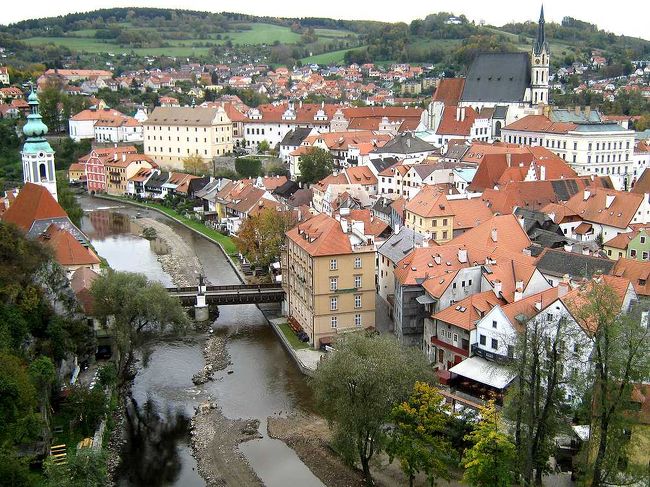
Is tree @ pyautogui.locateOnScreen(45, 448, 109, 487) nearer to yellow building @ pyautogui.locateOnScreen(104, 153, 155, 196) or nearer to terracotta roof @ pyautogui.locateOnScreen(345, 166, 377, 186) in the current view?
terracotta roof @ pyautogui.locateOnScreen(345, 166, 377, 186)

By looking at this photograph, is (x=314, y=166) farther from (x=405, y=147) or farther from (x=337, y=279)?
(x=337, y=279)

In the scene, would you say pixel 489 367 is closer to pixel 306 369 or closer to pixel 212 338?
pixel 306 369

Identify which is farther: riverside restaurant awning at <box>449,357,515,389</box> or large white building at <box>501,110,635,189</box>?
large white building at <box>501,110,635,189</box>

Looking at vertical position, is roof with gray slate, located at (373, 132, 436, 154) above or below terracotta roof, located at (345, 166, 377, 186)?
above

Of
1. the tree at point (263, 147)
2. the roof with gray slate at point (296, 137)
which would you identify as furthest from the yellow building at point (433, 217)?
the tree at point (263, 147)

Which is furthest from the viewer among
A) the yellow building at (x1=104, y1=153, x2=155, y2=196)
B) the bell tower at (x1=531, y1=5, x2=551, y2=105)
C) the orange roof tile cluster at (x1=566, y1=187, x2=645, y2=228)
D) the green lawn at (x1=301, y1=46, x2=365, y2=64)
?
the green lawn at (x1=301, y1=46, x2=365, y2=64)

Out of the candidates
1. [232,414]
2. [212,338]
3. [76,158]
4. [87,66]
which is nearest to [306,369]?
[232,414]

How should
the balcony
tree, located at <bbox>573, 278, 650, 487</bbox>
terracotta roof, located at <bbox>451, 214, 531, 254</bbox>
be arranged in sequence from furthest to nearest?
terracotta roof, located at <bbox>451, 214, 531, 254</bbox>
the balcony
tree, located at <bbox>573, 278, 650, 487</bbox>

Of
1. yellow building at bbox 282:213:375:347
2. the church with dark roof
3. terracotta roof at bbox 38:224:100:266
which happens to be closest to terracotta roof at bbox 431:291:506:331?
yellow building at bbox 282:213:375:347
